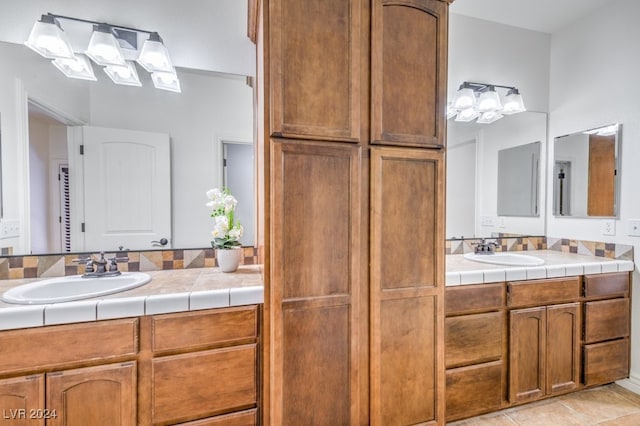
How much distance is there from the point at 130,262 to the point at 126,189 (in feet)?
1.35

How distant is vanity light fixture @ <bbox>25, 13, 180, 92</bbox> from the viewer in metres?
1.55

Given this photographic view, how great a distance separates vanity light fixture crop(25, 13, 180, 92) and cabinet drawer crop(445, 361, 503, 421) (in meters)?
2.30

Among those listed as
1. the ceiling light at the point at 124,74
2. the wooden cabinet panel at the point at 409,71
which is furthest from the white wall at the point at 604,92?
the ceiling light at the point at 124,74

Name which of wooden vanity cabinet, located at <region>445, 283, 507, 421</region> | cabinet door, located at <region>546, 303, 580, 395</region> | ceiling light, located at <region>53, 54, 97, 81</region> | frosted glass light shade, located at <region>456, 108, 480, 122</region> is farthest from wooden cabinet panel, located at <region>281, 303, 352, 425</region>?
frosted glass light shade, located at <region>456, 108, 480, 122</region>

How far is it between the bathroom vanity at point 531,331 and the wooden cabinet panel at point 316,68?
1042 mm

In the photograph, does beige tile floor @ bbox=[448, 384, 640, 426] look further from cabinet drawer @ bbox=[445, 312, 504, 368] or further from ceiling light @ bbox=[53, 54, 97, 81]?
ceiling light @ bbox=[53, 54, 97, 81]

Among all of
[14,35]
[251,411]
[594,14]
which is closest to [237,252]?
[251,411]

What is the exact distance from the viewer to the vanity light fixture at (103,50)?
5.10 ft

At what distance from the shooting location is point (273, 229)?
1294mm

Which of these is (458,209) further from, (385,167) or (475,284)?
(385,167)

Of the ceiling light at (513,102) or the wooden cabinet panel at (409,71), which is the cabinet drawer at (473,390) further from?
the ceiling light at (513,102)

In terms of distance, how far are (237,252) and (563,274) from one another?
1.96 meters

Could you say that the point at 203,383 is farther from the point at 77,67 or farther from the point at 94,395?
the point at 77,67

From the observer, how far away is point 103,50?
1.62m
